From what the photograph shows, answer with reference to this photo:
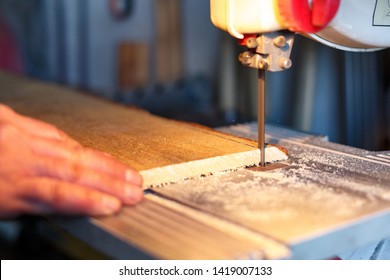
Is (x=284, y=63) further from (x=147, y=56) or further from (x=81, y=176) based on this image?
(x=147, y=56)

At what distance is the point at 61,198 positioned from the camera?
3.24 feet

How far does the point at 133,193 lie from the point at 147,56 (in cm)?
354

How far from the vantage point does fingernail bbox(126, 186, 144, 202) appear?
107 cm

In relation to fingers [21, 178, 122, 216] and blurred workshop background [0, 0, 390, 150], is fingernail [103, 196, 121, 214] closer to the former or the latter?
fingers [21, 178, 122, 216]

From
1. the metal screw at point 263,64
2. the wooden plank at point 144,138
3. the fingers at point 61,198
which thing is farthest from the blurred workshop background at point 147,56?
the fingers at point 61,198

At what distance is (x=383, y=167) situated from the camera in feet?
4.26

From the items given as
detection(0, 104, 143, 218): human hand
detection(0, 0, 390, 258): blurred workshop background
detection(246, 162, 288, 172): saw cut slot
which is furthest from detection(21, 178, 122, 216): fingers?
detection(0, 0, 390, 258): blurred workshop background

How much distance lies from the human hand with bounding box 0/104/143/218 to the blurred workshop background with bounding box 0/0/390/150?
2302 millimetres

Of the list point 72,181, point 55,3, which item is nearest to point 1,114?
point 72,181

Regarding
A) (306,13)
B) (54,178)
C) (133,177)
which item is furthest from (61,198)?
(306,13)

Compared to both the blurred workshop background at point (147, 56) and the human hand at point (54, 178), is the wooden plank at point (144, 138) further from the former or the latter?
the blurred workshop background at point (147, 56)

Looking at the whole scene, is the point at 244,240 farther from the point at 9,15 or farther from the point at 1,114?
the point at 9,15

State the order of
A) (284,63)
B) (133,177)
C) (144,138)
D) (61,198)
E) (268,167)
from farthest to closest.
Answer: (144,138) → (268,167) → (284,63) → (133,177) → (61,198)

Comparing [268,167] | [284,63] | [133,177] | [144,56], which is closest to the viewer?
[133,177]
